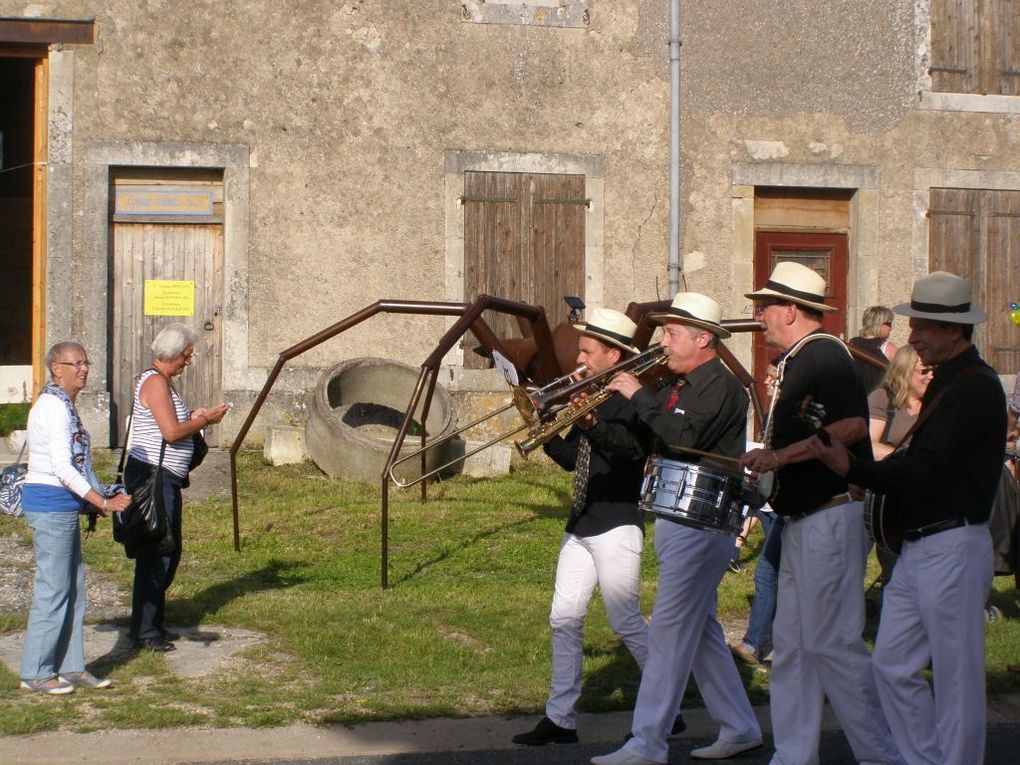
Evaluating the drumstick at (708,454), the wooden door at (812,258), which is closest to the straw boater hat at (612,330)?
the drumstick at (708,454)

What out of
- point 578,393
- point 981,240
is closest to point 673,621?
point 578,393

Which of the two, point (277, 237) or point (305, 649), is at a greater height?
point (277, 237)

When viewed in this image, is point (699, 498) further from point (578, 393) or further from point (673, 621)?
point (578, 393)

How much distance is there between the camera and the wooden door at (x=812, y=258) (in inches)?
568

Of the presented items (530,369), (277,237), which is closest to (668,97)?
(277,237)

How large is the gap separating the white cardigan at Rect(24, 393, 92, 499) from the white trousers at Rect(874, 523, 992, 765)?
A: 3441 mm

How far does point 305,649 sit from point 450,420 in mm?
5334

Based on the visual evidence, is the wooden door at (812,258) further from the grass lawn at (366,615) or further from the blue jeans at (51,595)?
the blue jeans at (51,595)

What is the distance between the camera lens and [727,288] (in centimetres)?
1407

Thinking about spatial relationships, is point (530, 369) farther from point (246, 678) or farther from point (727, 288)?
point (727, 288)

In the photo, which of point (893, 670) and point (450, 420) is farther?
point (450, 420)

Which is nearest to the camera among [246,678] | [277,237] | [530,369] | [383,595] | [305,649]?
[246,678]

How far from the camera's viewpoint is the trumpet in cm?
536

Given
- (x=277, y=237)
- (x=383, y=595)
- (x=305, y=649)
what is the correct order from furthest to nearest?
(x=277, y=237), (x=383, y=595), (x=305, y=649)
